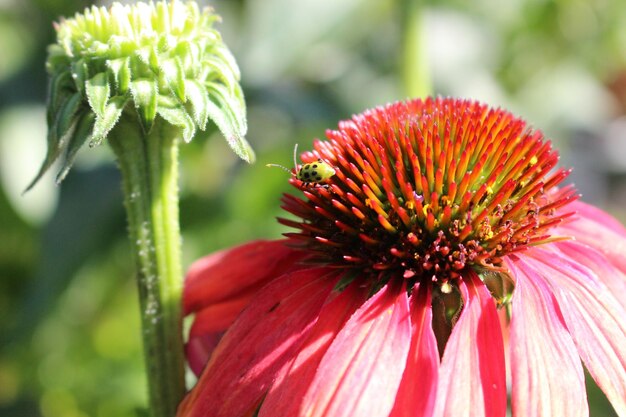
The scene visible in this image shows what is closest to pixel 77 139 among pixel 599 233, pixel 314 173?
pixel 314 173

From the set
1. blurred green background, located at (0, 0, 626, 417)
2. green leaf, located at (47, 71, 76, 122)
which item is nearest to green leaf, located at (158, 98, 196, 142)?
green leaf, located at (47, 71, 76, 122)

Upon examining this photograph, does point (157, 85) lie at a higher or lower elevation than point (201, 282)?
higher

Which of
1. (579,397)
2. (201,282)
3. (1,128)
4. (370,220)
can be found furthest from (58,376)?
(579,397)

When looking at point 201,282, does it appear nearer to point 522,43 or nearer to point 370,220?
point 370,220

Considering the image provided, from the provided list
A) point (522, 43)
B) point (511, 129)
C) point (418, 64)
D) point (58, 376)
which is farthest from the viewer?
point (522, 43)

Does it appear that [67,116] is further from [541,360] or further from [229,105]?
[541,360]

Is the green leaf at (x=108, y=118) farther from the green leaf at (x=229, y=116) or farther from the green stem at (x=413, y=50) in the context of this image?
the green stem at (x=413, y=50)

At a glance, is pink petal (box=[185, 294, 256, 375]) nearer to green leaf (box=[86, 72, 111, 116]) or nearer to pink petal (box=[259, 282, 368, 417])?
pink petal (box=[259, 282, 368, 417])

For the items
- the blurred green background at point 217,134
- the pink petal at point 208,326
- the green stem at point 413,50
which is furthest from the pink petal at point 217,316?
the green stem at point 413,50
